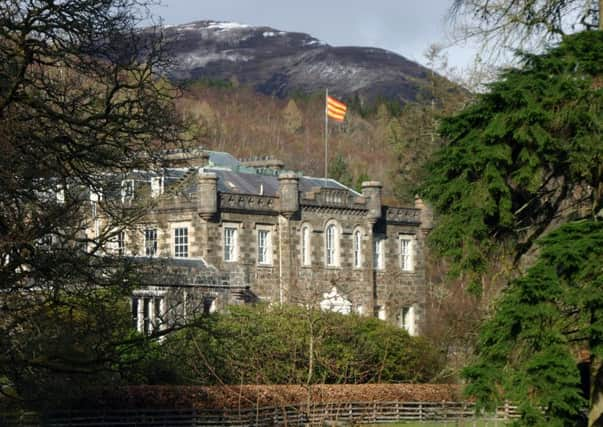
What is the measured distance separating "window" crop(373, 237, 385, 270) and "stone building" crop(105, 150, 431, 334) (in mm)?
49

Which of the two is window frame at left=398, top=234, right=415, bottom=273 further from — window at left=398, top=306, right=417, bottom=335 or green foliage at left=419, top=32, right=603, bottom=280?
green foliage at left=419, top=32, right=603, bottom=280

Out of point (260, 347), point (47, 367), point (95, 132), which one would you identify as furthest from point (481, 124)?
point (260, 347)

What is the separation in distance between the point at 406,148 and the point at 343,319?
38.6 meters

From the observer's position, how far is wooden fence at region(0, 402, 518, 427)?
3192 cm

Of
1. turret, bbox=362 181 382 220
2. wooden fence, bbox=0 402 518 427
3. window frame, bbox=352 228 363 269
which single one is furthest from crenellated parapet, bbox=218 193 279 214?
wooden fence, bbox=0 402 518 427

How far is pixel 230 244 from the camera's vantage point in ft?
188

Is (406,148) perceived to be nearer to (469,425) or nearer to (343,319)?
(343,319)

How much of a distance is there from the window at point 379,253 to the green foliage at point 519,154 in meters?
43.8

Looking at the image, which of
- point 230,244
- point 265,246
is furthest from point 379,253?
point 230,244

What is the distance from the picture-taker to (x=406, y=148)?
3177 inches

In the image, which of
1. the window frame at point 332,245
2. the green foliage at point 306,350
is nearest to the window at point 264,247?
the window frame at point 332,245

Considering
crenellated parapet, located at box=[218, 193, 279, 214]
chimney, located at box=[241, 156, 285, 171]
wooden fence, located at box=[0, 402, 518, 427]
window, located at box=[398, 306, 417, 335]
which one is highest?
chimney, located at box=[241, 156, 285, 171]

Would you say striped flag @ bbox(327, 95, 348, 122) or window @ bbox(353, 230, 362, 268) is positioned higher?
striped flag @ bbox(327, 95, 348, 122)

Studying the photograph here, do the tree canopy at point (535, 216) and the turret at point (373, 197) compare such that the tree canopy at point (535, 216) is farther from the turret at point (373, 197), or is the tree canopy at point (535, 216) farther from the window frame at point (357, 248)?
the turret at point (373, 197)
